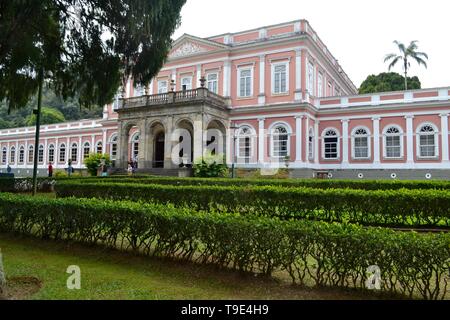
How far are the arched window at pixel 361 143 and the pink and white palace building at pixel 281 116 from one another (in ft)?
0.22

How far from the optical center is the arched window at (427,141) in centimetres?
2161

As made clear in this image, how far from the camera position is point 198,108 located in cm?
2239

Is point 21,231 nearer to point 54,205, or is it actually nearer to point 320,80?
point 54,205

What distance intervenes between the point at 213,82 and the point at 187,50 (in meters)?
3.74

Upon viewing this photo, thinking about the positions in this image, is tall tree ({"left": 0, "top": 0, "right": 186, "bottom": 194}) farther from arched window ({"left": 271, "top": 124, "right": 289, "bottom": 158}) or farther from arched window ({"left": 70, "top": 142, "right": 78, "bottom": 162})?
arched window ({"left": 70, "top": 142, "right": 78, "bottom": 162})

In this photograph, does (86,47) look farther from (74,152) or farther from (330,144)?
(74,152)

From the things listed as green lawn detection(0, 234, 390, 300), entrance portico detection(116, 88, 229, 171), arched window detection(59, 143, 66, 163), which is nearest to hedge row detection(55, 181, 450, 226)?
green lawn detection(0, 234, 390, 300)

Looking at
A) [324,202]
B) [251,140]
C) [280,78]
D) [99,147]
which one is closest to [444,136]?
[280,78]

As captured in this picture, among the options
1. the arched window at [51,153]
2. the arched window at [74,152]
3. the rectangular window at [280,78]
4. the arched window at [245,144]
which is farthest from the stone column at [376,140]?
the arched window at [51,153]

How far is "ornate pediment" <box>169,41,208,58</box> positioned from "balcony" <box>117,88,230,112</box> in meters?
4.94

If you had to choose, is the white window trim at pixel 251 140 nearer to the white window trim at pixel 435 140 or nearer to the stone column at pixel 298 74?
the stone column at pixel 298 74

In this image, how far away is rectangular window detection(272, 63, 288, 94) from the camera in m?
24.1

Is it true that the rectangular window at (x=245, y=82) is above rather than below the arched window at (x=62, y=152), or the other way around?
above

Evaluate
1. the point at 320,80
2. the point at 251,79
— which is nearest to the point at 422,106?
the point at 320,80
